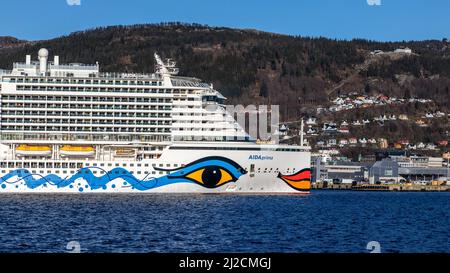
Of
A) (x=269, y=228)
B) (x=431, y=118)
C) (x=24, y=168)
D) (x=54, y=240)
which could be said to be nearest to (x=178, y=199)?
(x=24, y=168)

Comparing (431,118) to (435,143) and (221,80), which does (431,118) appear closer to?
(435,143)

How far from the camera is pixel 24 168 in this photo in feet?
197

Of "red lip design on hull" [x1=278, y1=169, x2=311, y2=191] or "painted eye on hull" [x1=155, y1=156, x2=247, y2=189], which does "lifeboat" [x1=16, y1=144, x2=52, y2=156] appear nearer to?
"painted eye on hull" [x1=155, y1=156, x2=247, y2=189]

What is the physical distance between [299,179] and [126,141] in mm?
13256

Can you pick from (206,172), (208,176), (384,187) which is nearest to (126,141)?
(206,172)

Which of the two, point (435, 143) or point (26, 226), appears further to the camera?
point (435, 143)

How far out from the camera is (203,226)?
35625 millimetres

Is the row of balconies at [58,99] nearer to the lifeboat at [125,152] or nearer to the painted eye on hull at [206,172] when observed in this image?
the lifeboat at [125,152]

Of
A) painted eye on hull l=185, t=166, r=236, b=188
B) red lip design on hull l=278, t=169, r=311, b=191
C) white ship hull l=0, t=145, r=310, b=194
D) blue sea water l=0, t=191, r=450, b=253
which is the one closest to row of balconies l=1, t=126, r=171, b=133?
white ship hull l=0, t=145, r=310, b=194

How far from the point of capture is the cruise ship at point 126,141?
5984 centimetres

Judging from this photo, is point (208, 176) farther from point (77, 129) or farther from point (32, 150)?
point (32, 150)

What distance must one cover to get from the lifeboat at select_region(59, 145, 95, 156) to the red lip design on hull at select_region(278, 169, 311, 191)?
548 inches

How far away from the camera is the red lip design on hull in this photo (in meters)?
63.3

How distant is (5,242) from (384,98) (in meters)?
174
